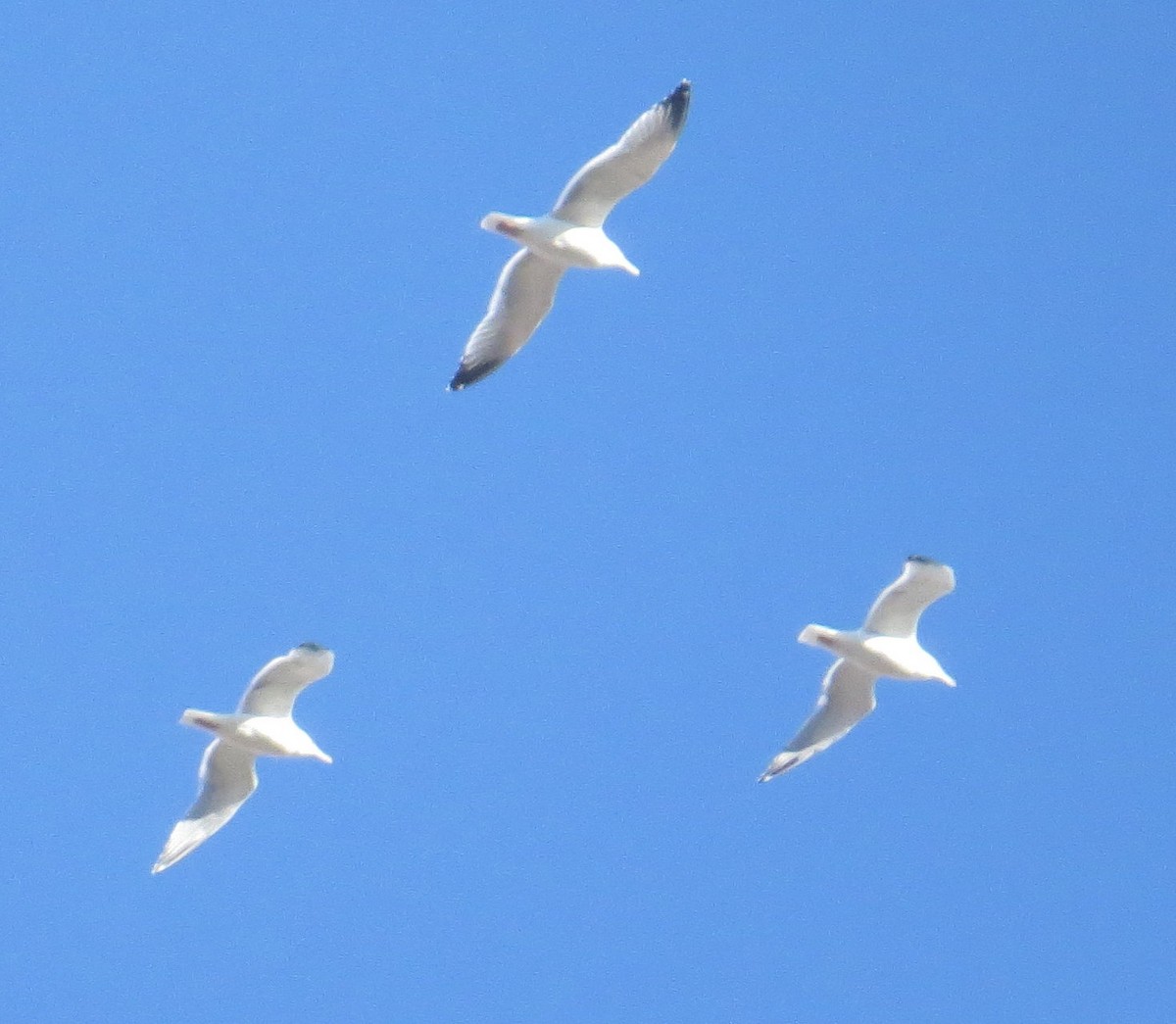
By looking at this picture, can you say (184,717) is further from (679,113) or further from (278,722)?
(679,113)

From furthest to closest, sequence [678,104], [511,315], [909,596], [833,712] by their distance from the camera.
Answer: [833,712], [511,315], [909,596], [678,104]

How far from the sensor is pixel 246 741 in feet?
64.7

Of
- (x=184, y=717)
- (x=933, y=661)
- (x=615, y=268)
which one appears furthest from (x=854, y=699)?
(x=184, y=717)

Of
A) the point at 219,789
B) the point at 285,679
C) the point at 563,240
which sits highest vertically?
the point at 563,240

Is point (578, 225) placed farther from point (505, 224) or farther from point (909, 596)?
point (909, 596)

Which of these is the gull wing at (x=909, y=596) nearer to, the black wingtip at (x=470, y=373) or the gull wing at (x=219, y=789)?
the black wingtip at (x=470, y=373)

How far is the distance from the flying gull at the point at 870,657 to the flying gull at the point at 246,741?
143 inches

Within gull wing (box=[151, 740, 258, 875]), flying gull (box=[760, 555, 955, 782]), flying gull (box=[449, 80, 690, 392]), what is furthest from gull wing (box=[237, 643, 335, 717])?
flying gull (box=[760, 555, 955, 782])

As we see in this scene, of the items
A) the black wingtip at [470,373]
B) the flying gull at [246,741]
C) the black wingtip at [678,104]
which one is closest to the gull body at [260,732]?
the flying gull at [246,741]

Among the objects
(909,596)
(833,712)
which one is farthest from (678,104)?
(833,712)

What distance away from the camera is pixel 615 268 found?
20109mm

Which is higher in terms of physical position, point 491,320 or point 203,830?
point 491,320

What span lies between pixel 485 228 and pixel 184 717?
4.15 meters

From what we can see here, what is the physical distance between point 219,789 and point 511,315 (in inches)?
165
